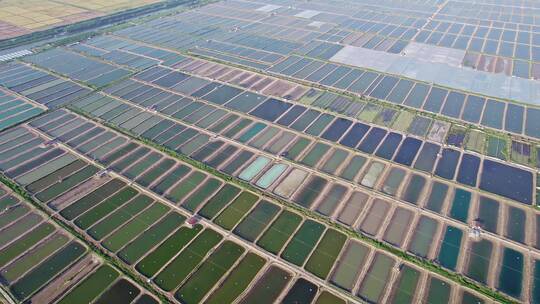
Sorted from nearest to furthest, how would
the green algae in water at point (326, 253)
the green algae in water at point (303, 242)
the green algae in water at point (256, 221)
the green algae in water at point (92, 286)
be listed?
the green algae in water at point (92, 286) → the green algae in water at point (326, 253) → the green algae in water at point (303, 242) → the green algae in water at point (256, 221)

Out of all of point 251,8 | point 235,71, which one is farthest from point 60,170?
point 251,8

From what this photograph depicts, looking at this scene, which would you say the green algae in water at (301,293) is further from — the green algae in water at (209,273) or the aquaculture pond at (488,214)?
the aquaculture pond at (488,214)

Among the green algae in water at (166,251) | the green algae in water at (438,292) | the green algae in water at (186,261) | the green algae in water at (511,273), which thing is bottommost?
the green algae in water at (511,273)

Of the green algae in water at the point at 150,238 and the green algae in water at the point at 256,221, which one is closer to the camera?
the green algae in water at the point at 150,238

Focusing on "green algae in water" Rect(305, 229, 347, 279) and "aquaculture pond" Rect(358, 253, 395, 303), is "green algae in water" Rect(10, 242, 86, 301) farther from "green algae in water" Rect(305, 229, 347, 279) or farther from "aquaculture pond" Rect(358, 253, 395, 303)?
"aquaculture pond" Rect(358, 253, 395, 303)

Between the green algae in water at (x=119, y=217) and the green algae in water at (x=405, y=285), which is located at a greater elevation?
the green algae in water at (x=119, y=217)

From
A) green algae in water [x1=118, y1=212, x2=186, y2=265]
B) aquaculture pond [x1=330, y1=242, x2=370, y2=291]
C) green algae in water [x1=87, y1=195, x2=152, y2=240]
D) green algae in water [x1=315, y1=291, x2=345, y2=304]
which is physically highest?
green algae in water [x1=87, y1=195, x2=152, y2=240]

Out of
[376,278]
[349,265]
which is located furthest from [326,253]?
[376,278]

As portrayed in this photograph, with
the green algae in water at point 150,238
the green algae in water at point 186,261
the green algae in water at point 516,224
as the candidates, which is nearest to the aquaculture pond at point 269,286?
the green algae in water at point 186,261

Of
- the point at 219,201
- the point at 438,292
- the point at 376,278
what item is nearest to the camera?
the point at 438,292

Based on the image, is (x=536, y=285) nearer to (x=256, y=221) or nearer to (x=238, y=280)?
(x=256, y=221)

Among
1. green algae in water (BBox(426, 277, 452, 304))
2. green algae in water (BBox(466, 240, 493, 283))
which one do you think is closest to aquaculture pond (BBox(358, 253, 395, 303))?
green algae in water (BBox(426, 277, 452, 304))
